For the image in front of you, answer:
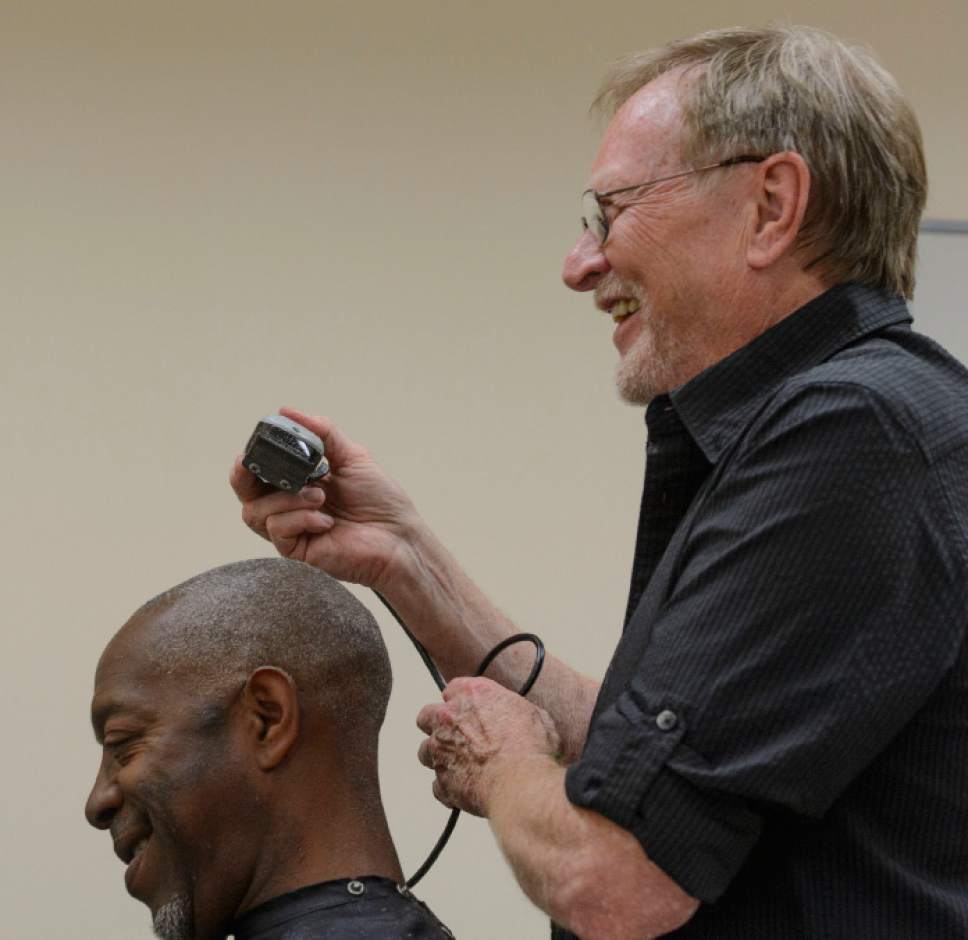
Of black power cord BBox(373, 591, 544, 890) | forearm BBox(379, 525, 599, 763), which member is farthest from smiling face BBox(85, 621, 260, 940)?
forearm BBox(379, 525, 599, 763)

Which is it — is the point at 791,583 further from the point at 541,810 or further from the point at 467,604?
the point at 467,604

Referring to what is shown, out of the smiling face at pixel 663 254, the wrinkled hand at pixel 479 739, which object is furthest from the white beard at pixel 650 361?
the wrinkled hand at pixel 479 739

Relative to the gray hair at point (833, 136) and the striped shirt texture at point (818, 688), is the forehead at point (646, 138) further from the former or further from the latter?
the striped shirt texture at point (818, 688)

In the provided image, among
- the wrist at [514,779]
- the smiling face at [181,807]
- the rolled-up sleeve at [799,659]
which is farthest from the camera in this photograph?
the smiling face at [181,807]

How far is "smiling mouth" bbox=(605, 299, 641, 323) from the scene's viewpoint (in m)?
1.68

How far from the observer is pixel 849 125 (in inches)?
61.4

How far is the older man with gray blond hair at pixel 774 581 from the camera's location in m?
1.28

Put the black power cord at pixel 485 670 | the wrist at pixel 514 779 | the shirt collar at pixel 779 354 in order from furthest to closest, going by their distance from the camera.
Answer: the black power cord at pixel 485 670
the shirt collar at pixel 779 354
the wrist at pixel 514 779

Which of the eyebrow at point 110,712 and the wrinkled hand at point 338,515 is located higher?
the wrinkled hand at point 338,515

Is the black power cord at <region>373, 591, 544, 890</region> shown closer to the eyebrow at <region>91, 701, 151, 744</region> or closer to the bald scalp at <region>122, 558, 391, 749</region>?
the bald scalp at <region>122, 558, 391, 749</region>

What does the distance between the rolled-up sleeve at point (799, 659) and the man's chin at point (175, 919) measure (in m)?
0.60

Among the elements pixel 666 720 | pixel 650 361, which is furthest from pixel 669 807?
pixel 650 361

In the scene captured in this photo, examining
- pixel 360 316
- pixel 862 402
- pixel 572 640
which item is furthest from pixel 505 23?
pixel 862 402

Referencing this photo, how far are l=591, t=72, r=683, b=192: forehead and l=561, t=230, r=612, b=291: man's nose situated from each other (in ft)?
0.22
